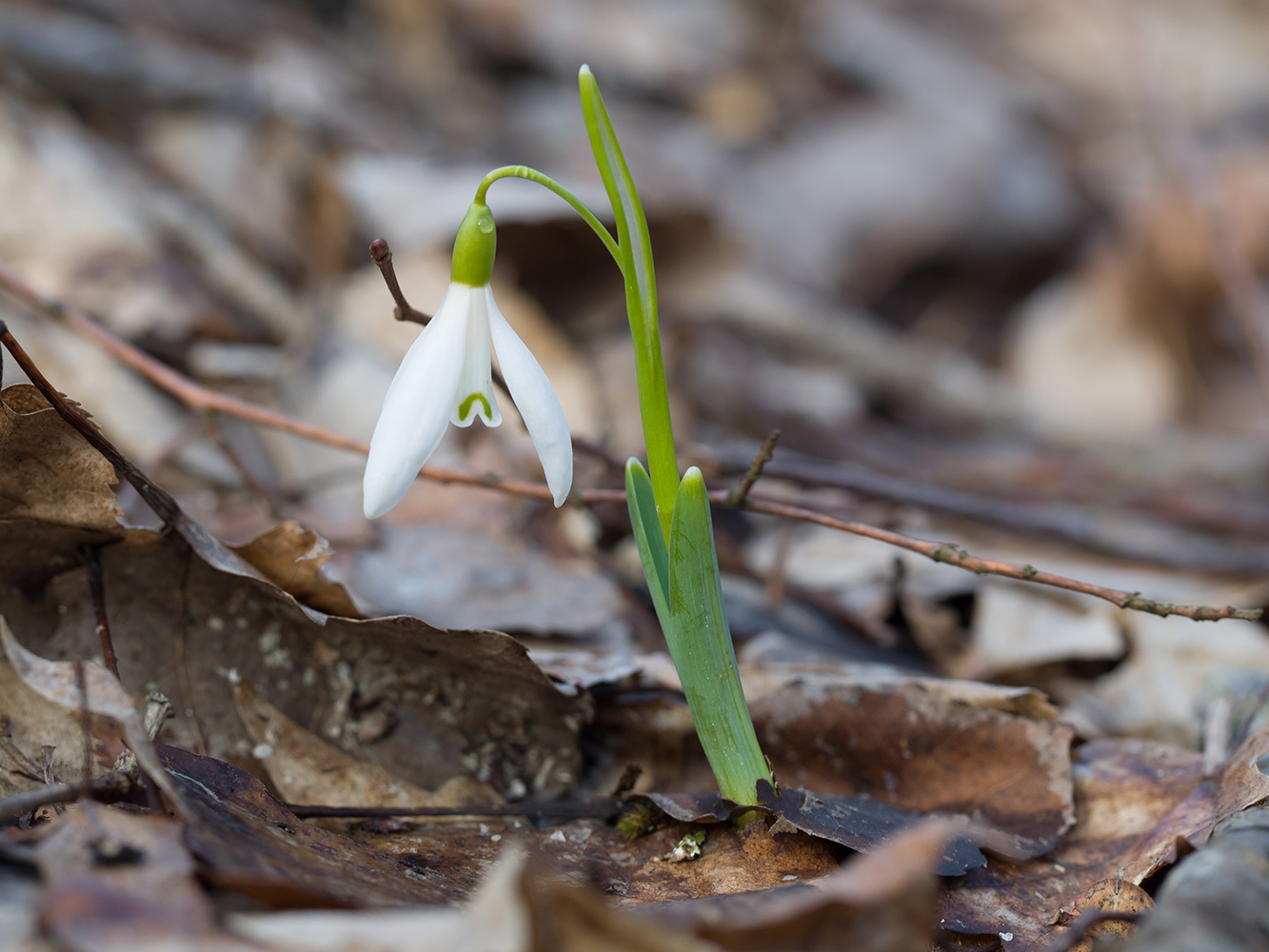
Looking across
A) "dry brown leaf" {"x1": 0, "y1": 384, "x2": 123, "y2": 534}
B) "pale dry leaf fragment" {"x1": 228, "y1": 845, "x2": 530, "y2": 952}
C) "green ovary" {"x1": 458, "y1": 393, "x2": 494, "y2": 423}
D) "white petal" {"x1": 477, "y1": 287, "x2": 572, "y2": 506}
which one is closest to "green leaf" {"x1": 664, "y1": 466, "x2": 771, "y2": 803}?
"white petal" {"x1": 477, "y1": 287, "x2": 572, "y2": 506}

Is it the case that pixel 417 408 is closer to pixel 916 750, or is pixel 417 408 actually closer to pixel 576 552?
pixel 916 750

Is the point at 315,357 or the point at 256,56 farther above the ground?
the point at 256,56

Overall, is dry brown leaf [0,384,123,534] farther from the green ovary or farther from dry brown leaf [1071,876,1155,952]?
dry brown leaf [1071,876,1155,952]

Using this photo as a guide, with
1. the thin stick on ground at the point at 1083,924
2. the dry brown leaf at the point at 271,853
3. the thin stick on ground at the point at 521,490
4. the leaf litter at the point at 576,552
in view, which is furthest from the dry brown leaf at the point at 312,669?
the thin stick on ground at the point at 1083,924

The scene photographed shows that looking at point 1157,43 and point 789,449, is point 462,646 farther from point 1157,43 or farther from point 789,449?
point 1157,43

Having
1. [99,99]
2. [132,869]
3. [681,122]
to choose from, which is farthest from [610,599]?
[681,122]
